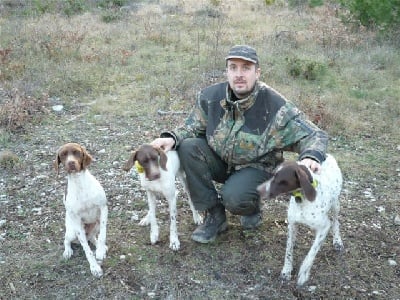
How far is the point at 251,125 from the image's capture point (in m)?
4.20

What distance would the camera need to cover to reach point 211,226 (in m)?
4.53

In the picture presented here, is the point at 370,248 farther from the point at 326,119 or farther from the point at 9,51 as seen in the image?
the point at 9,51

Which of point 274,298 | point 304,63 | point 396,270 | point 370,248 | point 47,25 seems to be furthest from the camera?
point 47,25

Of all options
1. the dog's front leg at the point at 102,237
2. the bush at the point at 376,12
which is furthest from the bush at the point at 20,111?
the bush at the point at 376,12

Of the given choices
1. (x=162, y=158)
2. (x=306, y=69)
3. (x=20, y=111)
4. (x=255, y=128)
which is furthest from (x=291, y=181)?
(x=306, y=69)

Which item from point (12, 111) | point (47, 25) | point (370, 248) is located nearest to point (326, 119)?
point (370, 248)

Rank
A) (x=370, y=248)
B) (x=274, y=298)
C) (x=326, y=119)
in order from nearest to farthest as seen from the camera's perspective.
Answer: (x=274, y=298), (x=370, y=248), (x=326, y=119)

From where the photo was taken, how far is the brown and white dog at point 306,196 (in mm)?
3451

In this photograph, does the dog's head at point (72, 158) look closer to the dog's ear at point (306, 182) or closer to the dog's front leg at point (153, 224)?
the dog's front leg at point (153, 224)

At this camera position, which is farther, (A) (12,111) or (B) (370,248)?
(A) (12,111)

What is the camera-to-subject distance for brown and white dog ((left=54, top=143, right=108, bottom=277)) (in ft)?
12.8

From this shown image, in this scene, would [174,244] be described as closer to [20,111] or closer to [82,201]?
[82,201]

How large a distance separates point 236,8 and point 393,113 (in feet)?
25.1

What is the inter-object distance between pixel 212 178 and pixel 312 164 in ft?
3.73
